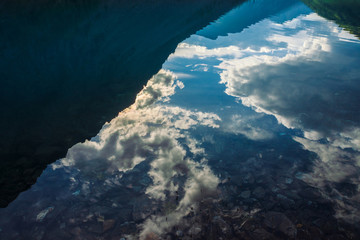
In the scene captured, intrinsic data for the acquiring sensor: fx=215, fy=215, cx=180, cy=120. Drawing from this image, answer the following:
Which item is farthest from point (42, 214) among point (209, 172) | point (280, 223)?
point (280, 223)

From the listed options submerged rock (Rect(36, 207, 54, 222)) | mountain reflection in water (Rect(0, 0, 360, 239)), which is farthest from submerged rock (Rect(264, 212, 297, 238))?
submerged rock (Rect(36, 207, 54, 222))

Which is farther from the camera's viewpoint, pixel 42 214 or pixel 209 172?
pixel 209 172

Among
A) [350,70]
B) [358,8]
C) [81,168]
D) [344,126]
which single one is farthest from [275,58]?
[358,8]

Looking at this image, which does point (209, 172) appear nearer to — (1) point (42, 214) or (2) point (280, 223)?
(2) point (280, 223)

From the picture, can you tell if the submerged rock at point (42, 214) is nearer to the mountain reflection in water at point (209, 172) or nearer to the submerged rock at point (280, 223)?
the mountain reflection in water at point (209, 172)

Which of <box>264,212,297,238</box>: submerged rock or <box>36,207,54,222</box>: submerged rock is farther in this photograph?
<box>36,207,54,222</box>: submerged rock

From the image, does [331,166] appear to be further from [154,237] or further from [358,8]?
[358,8]

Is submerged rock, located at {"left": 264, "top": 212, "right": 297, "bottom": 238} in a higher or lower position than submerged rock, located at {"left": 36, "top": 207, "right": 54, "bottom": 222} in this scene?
lower

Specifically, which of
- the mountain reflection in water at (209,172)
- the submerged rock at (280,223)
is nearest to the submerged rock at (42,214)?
the mountain reflection in water at (209,172)

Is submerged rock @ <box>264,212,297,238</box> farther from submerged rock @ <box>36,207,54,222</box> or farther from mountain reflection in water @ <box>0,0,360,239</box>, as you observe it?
submerged rock @ <box>36,207,54,222</box>
